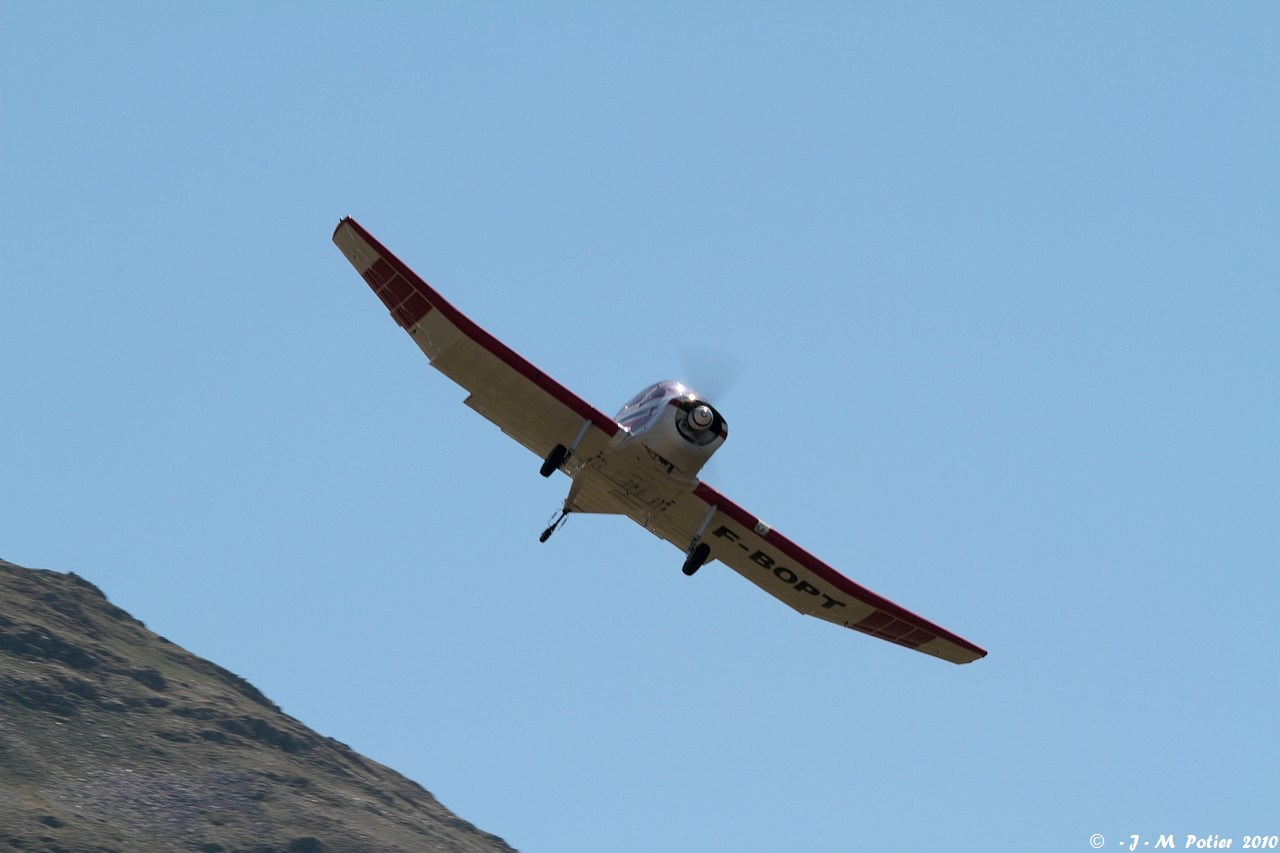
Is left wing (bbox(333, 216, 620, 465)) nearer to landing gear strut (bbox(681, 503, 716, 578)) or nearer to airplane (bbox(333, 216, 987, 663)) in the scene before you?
airplane (bbox(333, 216, 987, 663))

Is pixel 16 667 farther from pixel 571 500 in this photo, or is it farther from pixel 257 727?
pixel 571 500

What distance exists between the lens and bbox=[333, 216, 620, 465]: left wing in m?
30.5

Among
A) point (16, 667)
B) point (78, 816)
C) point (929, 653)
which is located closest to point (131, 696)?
point (16, 667)

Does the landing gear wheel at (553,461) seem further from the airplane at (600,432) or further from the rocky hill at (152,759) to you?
the rocky hill at (152,759)

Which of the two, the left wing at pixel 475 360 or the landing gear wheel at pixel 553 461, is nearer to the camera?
the left wing at pixel 475 360

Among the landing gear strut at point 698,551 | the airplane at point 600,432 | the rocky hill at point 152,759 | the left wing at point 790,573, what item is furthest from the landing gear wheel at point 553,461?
the rocky hill at point 152,759

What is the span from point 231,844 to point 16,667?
26.6 metres

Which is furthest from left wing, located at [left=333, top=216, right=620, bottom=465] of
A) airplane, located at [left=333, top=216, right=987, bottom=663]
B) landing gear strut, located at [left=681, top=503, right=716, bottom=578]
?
landing gear strut, located at [left=681, top=503, right=716, bottom=578]

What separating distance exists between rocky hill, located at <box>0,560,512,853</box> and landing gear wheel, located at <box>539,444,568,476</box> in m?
73.6

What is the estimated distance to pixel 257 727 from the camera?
13088 centimetres

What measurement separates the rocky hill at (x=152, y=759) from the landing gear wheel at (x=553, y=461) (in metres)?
73.6

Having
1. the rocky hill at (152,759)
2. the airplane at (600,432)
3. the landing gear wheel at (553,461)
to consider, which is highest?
the rocky hill at (152,759)

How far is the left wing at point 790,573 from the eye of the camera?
32094mm

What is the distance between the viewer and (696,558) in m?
31.8
